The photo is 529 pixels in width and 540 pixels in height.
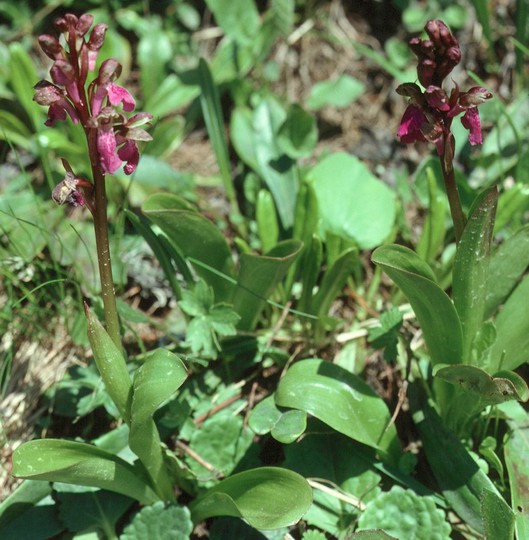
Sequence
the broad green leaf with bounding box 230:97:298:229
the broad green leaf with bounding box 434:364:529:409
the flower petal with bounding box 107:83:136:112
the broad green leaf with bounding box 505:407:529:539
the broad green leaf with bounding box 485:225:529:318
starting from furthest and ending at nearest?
1. the broad green leaf with bounding box 230:97:298:229
2. the broad green leaf with bounding box 485:225:529:318
3. the broad green leaf with bounding box 505:407:529:539
4. the broad green leaf with bounding box 434:364:529:409
5. the flower petal with bounding box 107:83:136:112

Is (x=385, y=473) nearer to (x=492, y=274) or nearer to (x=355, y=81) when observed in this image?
(x=492, y=274)

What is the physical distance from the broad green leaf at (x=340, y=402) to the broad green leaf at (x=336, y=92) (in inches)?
70.3

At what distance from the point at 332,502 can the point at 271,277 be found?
768mm

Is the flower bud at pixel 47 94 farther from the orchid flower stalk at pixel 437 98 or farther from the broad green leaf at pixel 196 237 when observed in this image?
the orchid flower stalk at pixel 437 98

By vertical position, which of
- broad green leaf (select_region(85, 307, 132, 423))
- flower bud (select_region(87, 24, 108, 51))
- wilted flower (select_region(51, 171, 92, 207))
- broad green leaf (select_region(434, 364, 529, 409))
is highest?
flower bud (select_region(87, 24, 108, 51))

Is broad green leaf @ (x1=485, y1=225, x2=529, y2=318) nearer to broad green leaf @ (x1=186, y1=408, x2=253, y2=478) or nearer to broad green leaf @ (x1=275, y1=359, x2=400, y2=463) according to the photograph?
broad green leaf @ (x1=275, y1=359, x2=400, y2=463)

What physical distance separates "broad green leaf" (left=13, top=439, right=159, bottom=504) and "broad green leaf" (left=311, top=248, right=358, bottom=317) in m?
0.95

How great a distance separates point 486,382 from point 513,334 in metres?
0.34

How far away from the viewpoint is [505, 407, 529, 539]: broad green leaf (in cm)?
209

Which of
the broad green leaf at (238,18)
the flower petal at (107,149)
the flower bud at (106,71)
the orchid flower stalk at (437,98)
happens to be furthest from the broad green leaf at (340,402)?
the broad green leaf at (238,18)

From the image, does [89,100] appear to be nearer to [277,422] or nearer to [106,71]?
[106,71]

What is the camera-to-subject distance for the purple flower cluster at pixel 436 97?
5.86 ft

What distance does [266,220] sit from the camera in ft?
9.45

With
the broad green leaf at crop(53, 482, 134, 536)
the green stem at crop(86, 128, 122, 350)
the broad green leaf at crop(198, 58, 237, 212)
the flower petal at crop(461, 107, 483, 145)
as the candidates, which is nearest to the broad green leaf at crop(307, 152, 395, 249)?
the broad green leaf at crop(198, 58, 237, 212)
